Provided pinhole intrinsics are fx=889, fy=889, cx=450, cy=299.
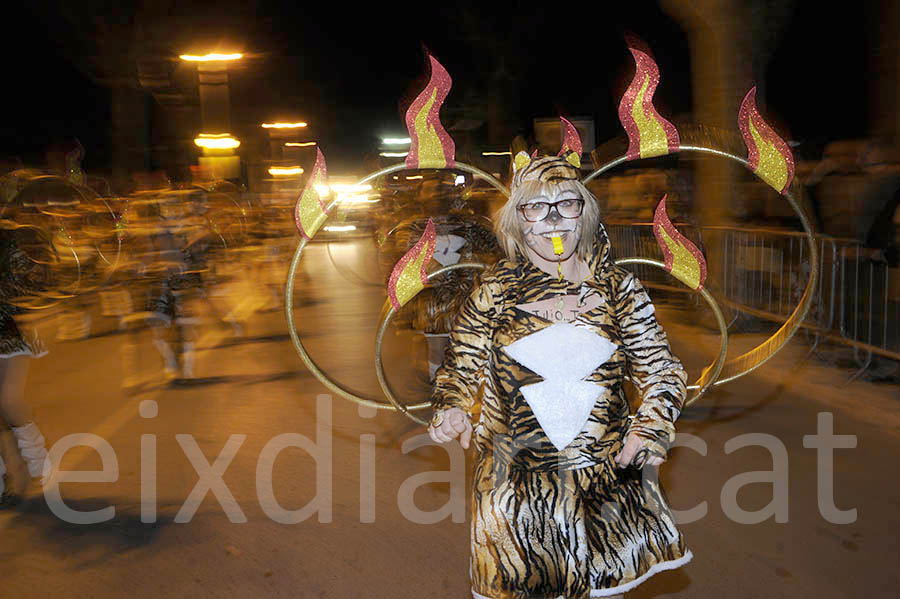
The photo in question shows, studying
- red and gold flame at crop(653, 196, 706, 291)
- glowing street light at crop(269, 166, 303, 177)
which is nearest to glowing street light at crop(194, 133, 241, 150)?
glowing street light at crop(269, 166, 303, 177)

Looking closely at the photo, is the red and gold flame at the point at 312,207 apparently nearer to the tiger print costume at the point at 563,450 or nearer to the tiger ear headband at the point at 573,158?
the tiger ear headband at the point at 573,158

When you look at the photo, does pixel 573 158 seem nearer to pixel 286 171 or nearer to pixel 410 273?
pixel 410 273

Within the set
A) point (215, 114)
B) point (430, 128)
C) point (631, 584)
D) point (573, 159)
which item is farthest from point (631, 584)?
point (215, 114)

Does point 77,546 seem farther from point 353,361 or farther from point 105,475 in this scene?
point 353,361

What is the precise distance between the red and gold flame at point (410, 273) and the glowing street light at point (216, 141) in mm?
19578

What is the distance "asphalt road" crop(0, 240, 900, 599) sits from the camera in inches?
166

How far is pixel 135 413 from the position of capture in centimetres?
739

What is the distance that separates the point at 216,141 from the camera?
71.5 feet

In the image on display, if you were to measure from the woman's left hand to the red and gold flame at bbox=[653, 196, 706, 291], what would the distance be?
71 centimetres

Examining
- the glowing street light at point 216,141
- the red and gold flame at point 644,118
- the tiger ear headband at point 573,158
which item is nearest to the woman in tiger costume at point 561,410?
the tiger ear headband at point 573,158

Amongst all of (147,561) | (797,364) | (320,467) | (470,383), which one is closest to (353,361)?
(320,467)

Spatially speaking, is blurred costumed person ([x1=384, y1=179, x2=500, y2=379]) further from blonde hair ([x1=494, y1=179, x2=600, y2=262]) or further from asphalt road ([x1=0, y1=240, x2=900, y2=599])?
blonde hair ([x1=494, y1=179, x2=600, y2=262])

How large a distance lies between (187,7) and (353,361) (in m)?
15.6

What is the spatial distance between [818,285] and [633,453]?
21.1ft
